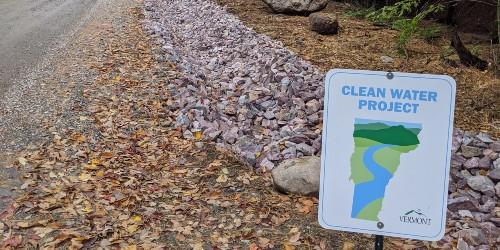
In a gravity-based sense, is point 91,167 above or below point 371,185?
below

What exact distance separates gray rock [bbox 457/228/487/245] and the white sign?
5.09 ft

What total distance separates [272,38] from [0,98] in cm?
411

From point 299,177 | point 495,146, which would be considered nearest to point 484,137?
point 495,146

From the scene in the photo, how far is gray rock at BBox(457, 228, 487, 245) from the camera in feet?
11.6

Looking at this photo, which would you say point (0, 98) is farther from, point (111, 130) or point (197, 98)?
point (197, 98)

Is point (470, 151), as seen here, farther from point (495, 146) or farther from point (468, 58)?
point (468, 58)

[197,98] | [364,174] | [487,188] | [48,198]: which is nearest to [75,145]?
[48,198]

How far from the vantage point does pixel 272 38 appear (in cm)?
810

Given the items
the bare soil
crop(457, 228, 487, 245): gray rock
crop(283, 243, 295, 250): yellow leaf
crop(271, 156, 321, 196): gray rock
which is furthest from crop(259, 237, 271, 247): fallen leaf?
the bare soil

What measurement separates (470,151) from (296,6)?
19.6 feet

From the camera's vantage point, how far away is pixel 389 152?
2223 mm

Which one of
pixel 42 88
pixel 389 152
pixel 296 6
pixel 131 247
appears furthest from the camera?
pixel 296 6

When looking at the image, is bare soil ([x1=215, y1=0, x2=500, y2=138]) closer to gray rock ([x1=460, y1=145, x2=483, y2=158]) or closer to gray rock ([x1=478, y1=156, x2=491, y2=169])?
gray rock ([x1=460, y1=145, x2=483, y2=158])

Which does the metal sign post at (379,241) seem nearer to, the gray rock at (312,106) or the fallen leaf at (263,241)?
the fallen leaf at (263,241)
